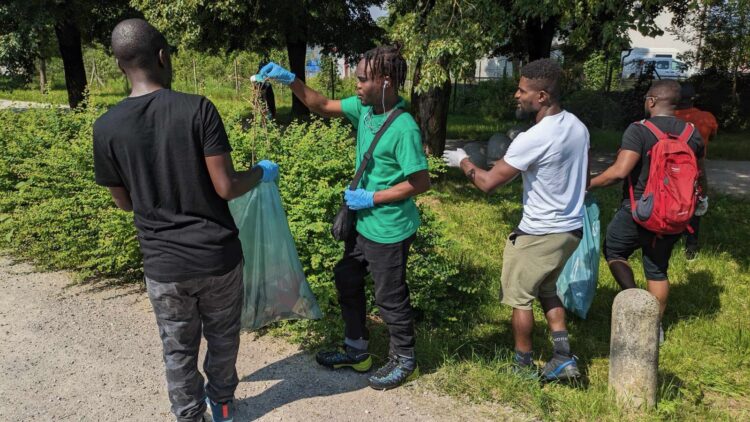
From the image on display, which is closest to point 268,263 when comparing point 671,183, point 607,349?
point 607,349

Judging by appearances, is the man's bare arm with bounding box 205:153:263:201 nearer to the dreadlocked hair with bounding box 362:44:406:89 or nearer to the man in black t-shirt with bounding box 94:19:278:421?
the man in black t-shirt with bounding box 94:19:278:421

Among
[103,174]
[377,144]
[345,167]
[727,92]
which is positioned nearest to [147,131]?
[103,174]

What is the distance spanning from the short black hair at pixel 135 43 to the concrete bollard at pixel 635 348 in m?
2.44

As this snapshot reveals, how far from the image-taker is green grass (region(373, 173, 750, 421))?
303 centimetres

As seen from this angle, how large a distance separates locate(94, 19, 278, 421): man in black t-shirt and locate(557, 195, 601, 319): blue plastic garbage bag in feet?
7.31

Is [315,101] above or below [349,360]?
above

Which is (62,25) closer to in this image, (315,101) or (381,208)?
(315,101)

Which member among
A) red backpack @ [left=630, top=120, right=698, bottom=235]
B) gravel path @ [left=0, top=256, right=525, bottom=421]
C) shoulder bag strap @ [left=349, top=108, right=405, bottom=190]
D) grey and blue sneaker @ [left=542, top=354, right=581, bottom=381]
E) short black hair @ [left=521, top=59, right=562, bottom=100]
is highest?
short black hair @ [left=521, top=59, right=562, bottom=100]

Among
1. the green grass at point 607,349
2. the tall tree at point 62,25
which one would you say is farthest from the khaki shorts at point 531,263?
the tall tree at point 62,25

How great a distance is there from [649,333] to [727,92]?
1531 centimetres

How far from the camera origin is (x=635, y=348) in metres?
2.89

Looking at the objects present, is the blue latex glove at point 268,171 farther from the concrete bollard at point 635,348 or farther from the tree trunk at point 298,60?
the tree trunk at point 298,60

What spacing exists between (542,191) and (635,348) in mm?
907

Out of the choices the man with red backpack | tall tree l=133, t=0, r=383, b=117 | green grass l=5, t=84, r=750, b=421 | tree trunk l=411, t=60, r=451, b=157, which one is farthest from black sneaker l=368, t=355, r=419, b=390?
tall tree l=133, t=0, r=383, b=117
